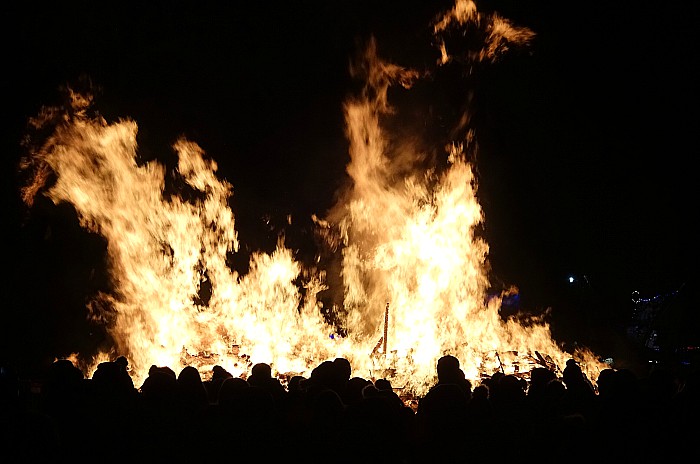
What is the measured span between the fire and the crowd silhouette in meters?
5.30

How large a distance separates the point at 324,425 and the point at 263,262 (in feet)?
31.3

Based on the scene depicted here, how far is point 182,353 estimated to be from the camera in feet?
31.7

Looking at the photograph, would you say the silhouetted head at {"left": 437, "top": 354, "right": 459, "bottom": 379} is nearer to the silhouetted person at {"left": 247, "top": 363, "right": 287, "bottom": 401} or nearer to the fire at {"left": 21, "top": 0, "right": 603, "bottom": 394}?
the silhouetted person at {"left": 247, "top": 363, "right": 287, "bottom": 401}

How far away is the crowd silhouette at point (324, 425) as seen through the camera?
113 inches

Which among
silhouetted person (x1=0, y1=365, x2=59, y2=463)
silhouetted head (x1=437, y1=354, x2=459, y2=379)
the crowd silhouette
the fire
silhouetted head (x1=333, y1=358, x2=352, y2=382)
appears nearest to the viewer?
silhouetted person (x1=0, y1=365, x2=59, y2=463)

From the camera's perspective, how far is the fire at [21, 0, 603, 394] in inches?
371

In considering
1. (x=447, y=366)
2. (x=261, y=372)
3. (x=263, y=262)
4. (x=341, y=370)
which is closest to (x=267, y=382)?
(x=261, y=372)

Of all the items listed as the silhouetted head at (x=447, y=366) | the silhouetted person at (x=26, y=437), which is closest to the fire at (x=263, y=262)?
the silhouetted head at (x=447, y=366)

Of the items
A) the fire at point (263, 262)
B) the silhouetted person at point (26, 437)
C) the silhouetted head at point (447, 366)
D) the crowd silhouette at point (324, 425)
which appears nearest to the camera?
the silhouetted person at point (26, 437)

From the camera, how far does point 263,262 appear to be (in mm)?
12242

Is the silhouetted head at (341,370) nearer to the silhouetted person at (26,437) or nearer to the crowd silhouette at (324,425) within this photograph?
the crowd silhouette at (324,425)

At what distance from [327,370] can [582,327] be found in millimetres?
13081

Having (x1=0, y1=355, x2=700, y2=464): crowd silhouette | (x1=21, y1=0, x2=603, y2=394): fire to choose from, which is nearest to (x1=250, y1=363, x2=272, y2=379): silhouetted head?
(x1=0, y1=355, x2=700, y2=464): crowd silhouette

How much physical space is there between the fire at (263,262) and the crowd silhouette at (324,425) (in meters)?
5.30
